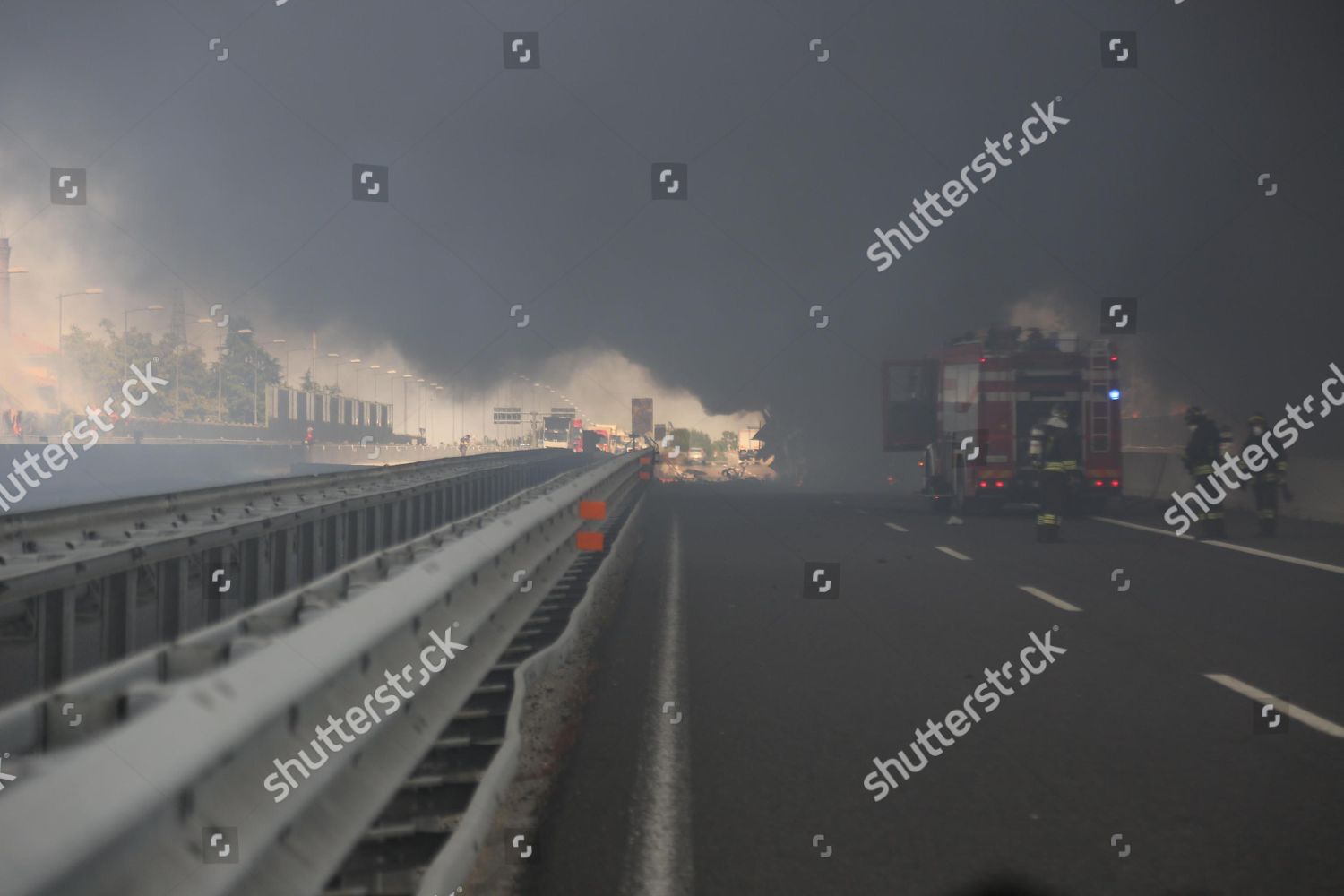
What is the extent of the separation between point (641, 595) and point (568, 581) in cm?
128

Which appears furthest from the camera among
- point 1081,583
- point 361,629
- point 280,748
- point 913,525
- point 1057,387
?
point 1057,387

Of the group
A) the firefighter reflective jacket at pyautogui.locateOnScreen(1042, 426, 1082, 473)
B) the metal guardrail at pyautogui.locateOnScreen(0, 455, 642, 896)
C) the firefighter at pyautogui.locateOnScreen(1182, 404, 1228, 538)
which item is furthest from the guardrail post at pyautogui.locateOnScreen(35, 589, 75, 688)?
the firefighter at pyautogui.locateOnScreen(1182, 404, 1228, 538)

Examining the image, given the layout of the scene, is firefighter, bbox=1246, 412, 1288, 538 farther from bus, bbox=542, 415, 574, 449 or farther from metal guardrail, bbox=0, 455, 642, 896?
bus, bbox=542, 415, 574, 449

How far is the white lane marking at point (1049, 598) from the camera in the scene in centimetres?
1274

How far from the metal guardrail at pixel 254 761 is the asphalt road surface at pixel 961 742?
1265 millimetres

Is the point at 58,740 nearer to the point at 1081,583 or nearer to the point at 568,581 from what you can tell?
the point at 568,581

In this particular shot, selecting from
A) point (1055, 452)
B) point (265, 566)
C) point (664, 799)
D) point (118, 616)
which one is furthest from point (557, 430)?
point (664, 799)

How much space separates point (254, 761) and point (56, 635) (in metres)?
4.72

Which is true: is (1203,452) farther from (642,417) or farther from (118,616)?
(642,417)

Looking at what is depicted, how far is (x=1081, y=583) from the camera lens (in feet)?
48.7

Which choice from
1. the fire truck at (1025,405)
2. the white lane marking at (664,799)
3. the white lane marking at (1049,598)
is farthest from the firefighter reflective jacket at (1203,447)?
the white lane marking at (664,799)

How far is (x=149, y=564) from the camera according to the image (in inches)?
322

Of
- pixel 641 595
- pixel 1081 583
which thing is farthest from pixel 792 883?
pixel 1081 583

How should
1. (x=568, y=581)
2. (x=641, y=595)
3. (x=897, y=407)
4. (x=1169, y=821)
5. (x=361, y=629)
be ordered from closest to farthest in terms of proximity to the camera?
1. (x=361, y=629)
2. (x=1169, y=821)
3. (x=568, y=581)
4. (x=641, y=595)
5. (x=897, y=407)
